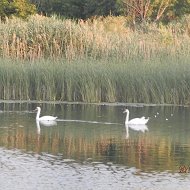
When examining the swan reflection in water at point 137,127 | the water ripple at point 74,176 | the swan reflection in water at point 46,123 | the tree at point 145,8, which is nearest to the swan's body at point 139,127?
the swan reflection in water at point 137,127

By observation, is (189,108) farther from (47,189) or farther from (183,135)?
(47,189)

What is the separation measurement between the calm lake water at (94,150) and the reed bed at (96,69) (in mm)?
1263

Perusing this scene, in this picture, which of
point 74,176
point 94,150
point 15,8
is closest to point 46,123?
point 94,150

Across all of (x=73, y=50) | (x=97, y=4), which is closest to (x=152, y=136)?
(x=73, y=50)

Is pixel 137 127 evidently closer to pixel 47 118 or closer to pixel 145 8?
pixel 47 118

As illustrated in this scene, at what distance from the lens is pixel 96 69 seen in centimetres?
2375

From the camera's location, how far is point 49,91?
23.5 meters

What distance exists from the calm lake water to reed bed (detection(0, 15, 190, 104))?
1263 mm

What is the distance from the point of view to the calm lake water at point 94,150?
12.1 m

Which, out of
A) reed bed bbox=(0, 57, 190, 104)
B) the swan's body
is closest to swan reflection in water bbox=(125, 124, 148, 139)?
the swan's body

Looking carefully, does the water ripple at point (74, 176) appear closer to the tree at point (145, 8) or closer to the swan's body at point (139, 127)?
the swan's body at point (139, 127)

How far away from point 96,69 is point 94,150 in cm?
906

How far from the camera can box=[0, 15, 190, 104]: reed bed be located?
76.0 ft

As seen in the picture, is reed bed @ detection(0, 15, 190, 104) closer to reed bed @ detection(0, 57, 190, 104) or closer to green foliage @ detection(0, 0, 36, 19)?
reed bed @ detection(0, 57, 190, 104)
